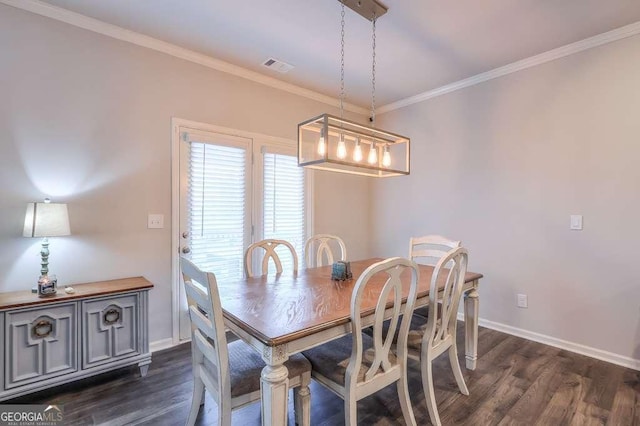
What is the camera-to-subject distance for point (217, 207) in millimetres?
3045

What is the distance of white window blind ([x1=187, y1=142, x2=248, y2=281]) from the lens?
2920 millimetres

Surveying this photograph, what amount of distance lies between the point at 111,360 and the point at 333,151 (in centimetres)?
313

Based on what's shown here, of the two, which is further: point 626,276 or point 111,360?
point 626,276

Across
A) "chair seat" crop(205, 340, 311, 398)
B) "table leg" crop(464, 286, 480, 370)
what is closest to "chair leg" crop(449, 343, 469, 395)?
"table leg" crop(464, 286, 480, 370)

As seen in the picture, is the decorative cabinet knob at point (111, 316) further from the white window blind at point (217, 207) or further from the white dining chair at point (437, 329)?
the white dining chair at point (437, 329)

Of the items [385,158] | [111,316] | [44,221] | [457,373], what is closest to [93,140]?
[44,221]

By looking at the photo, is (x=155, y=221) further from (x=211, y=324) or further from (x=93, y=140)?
(x=211, y=324)

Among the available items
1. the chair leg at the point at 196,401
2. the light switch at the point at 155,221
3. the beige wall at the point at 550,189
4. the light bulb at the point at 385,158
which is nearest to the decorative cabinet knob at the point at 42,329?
the light switch at the point at 155,221

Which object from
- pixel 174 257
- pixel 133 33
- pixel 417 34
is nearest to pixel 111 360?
pixel 174 257

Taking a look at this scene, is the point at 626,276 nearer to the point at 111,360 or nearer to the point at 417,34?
the point at 417,34

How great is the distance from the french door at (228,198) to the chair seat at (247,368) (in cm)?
142

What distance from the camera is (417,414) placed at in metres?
1.90

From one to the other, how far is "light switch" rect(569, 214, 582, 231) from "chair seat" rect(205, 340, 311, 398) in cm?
266

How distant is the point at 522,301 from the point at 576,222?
895mm
